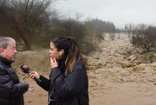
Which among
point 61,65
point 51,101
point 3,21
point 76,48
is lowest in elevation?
point 51,101

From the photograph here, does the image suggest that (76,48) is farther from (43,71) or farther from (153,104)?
(43,71)

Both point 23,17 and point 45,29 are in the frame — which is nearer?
point 23,17

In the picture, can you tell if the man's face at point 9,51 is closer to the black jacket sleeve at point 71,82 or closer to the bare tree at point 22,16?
the black jacket sleeve at point 71,82

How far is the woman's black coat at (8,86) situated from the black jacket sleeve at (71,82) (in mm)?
507

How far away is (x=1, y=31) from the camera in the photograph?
43.7ft

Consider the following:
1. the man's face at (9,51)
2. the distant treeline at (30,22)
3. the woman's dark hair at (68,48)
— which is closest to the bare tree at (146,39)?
the distant treeline at (30,22)

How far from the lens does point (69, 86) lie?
1665 millimetres

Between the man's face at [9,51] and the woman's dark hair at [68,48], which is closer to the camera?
the woman's dark hair at [68,48]

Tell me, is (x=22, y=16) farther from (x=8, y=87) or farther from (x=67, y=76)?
(x=67, y=76)

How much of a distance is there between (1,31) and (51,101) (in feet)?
42.5

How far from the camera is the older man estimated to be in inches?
74.8

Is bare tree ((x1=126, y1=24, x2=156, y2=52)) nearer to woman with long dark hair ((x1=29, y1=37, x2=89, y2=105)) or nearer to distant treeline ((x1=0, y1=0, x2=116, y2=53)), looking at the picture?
distant treeline ((x1=0, y1=0, x2=116, y2=53))

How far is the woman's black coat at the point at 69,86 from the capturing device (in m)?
1.67

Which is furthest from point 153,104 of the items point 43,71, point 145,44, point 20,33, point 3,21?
point 145,44
